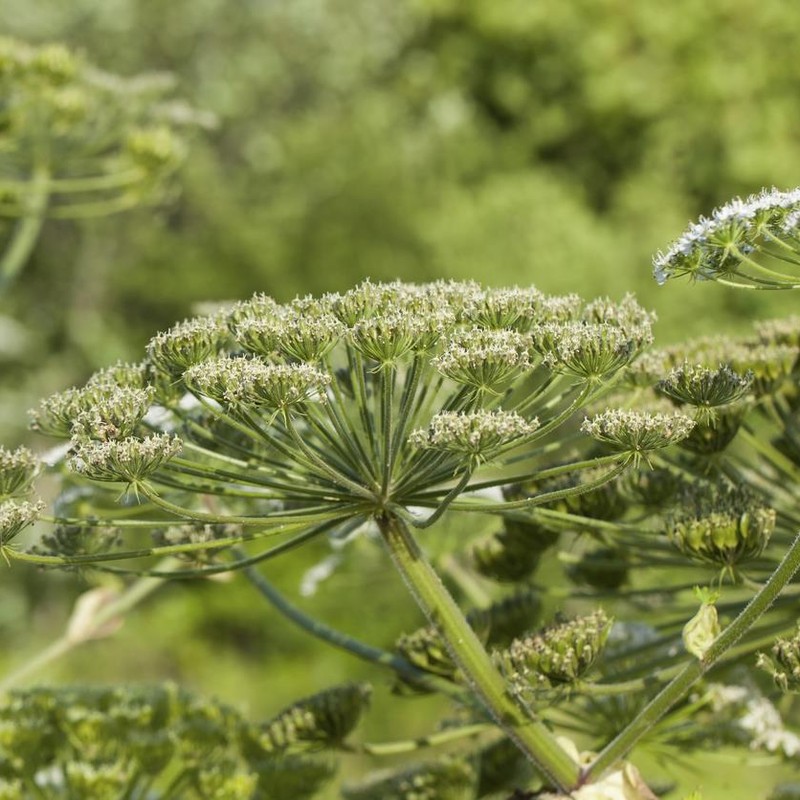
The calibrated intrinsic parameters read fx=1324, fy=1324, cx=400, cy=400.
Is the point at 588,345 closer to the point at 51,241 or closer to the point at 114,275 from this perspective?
the point at 114,275

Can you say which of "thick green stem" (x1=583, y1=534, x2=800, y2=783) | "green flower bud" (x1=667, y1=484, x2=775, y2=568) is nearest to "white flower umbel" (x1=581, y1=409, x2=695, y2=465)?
"thick green stem" (x1=583, y1=534, x2=800, y2=783)

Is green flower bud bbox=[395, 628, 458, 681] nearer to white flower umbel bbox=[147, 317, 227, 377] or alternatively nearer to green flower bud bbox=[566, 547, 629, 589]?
green flower bud bbox=[566, 547, 629, 589]

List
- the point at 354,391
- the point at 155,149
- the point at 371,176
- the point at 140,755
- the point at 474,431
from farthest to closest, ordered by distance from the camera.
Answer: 1. the point at 371,176
2. the point at 155,149
3. the point at 140,755
4. the point at 354,391
5. the point at 474,431

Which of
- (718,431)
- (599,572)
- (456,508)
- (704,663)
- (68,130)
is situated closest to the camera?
(704,663)

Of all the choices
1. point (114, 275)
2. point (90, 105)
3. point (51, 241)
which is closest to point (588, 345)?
point (90, 105)

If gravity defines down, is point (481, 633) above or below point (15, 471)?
below

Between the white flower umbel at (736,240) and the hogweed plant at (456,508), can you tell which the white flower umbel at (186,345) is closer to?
the hogweed plant at (456,508)

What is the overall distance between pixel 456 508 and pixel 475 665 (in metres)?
0.32

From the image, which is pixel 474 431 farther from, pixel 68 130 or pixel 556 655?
pixel 68 130

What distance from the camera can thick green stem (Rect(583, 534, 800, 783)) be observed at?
2035 mm

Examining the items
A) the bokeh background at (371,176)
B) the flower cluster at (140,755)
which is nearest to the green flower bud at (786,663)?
the flower cluster at (140,755)

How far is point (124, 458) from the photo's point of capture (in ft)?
6.62

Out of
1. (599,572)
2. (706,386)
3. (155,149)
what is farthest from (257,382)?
(155,149)

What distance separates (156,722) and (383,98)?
1741cm
